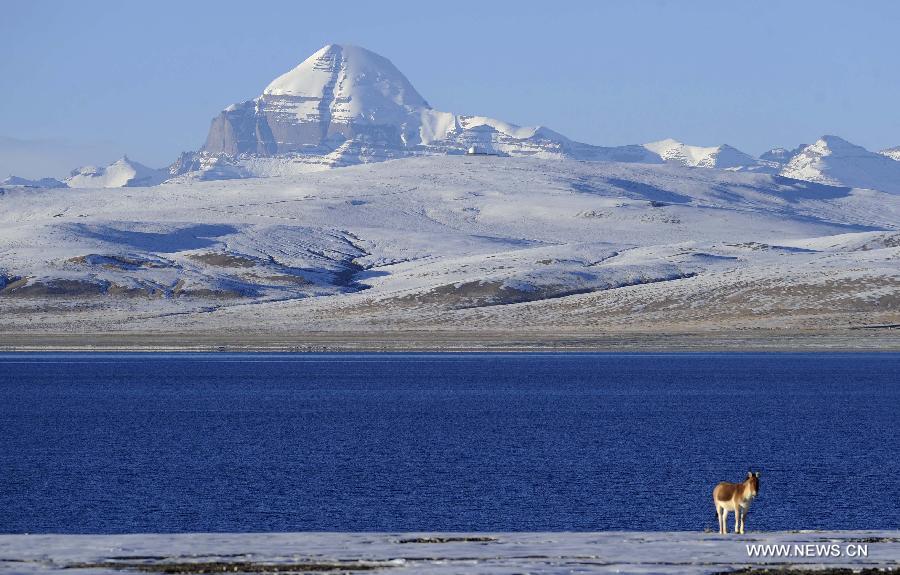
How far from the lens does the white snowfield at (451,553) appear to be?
19391mm

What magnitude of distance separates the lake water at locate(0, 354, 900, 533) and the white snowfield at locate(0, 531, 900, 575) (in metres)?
9.53

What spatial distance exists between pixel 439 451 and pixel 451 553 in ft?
90.8

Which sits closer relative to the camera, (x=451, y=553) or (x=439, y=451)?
(x=451, y=553)

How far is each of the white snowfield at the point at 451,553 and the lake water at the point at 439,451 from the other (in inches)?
375

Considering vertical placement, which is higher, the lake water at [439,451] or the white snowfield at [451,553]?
the white snowfield at [451,553]

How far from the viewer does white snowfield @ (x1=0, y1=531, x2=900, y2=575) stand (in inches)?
763

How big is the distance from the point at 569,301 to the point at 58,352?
5441cm

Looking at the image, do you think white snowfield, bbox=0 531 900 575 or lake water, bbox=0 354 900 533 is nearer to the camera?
white snowfield, bbox=0 531 900 575

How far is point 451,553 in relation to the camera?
20.6m

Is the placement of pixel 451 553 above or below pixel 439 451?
above

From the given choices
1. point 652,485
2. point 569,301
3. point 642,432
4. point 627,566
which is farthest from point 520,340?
point 627,566

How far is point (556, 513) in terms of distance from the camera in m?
33.8

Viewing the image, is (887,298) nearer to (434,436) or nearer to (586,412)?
(586,412)

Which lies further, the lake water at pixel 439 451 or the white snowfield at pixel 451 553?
the lake water at pixel 439 451
